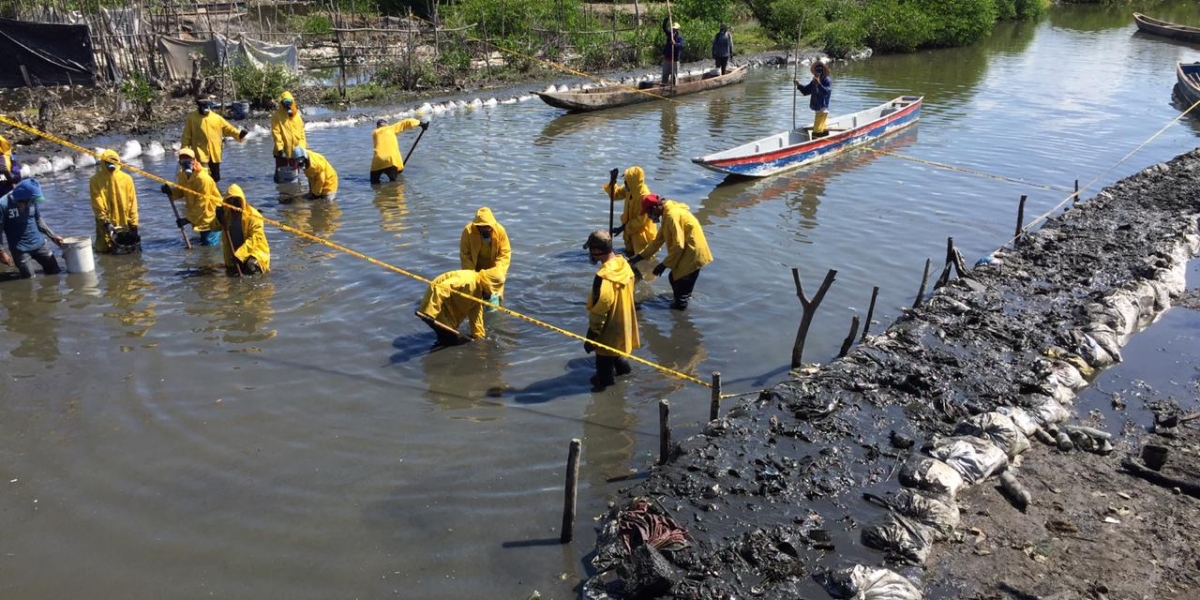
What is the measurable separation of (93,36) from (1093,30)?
4630 cm

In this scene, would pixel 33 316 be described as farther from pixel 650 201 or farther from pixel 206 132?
pixel 650 201

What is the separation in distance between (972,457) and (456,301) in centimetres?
528

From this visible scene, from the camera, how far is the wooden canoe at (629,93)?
73.0 ft

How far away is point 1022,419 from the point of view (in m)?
7.62

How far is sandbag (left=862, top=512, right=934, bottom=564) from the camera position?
19.6 ft

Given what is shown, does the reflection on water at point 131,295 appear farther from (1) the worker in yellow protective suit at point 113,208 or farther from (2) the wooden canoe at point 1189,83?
(2) the wooden canoe at point 1189,83

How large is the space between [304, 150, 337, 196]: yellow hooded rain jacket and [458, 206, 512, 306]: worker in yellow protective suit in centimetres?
611

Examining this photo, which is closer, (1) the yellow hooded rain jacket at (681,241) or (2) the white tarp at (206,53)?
(1) the yellow hooded rain jacket at (681,241)

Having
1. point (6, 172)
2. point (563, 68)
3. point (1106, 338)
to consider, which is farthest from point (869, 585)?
point (563, 68)

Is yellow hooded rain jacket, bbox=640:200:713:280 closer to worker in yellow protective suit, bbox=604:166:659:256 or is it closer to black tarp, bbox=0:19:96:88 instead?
worker in yellow protective suit, bbox=604:166:659:256

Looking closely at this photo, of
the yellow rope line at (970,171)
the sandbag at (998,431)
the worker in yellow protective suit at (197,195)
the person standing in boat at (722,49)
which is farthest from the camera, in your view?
the person standing in boat at (722,49)

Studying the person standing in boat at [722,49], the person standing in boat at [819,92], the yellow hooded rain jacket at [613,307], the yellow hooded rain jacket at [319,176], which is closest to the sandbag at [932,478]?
the yellow hooded rain jacket at [613,307]

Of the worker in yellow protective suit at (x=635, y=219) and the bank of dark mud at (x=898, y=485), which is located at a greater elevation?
the worker in yellow protective suit at (x=635, y=219)

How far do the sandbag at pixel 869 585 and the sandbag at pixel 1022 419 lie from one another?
2603mm
